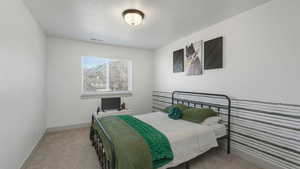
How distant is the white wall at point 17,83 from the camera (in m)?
1.59

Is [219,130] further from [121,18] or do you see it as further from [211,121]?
[121,18]

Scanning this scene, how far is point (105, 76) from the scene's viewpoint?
14.7ft

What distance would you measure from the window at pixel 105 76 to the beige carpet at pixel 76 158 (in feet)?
5.02

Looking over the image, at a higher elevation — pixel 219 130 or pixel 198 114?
pixel 198 114

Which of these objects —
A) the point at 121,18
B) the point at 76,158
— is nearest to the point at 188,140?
the point at 76,158

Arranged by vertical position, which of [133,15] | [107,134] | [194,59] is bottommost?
[107,134]

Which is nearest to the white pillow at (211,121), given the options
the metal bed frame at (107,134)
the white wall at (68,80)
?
the metal bed frame at (107,134)

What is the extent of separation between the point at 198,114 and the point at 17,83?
2981mm

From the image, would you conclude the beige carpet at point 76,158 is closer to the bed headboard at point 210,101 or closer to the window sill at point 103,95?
the bed headboard at point 210,101

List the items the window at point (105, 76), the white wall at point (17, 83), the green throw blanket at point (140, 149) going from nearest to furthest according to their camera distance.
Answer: the green throw blanket at point (140, 149), the white wall at point (17, 83), the window at point (105, 76)

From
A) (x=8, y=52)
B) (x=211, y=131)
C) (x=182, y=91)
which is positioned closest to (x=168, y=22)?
(x=182, y=91)

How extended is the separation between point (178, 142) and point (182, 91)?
6.43 ft

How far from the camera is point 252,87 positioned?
7.42ft

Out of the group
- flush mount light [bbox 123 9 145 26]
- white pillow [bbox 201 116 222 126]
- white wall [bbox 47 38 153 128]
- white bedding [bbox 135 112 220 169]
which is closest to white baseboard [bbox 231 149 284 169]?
white bedding [bbox 135 112 220 169]
